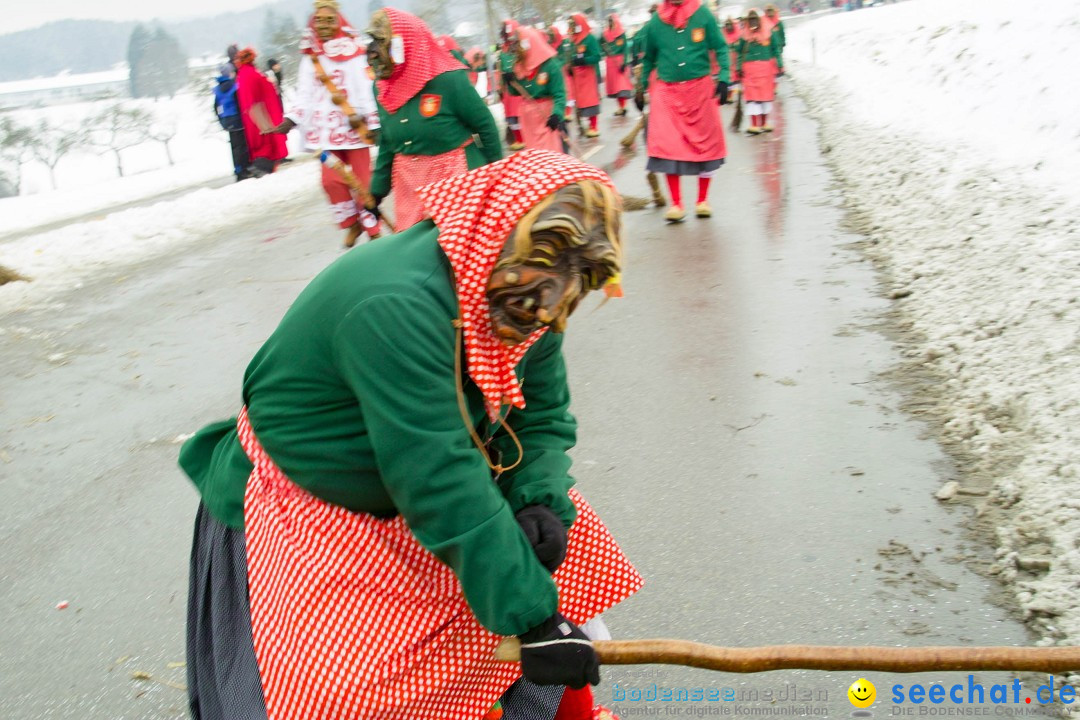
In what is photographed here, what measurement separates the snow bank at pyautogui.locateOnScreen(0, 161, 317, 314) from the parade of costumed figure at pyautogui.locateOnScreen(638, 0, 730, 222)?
18.7 ft

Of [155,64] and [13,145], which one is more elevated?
[155,64]

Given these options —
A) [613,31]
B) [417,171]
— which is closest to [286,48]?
[613,31]

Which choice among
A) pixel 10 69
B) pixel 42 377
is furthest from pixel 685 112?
pixel 10 69

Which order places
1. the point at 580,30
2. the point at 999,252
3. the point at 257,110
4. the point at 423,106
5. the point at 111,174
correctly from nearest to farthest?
1. the point at 999,252
2. the point at 423,106
3. the point at 257,110
4. the point at 580,30
5. the point at 111,174

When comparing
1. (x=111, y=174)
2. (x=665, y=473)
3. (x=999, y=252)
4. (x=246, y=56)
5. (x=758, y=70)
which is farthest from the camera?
(x=111, y=174)

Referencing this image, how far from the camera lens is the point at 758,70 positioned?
15906 millimetres

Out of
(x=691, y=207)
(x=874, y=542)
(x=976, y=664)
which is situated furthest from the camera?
(x=691, y=207)

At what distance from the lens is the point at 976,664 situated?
2.06m

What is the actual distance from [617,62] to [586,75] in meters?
3.79

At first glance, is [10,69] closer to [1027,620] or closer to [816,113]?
[816,113]

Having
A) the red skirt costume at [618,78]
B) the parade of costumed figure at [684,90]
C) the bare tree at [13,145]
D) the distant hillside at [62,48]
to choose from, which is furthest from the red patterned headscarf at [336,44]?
the distant hillside at [62,48]

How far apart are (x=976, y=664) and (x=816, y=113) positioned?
16365 mm

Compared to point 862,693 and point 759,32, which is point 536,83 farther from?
point 862,693

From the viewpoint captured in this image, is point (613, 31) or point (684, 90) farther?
point (613, 31)
